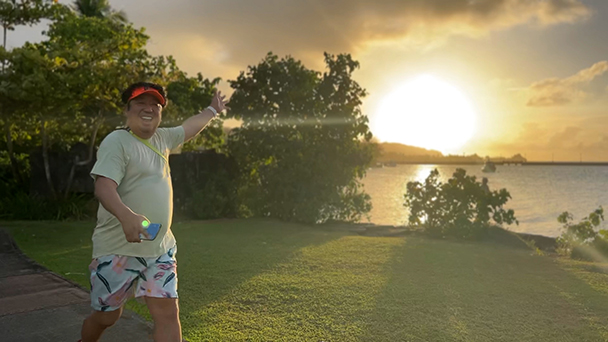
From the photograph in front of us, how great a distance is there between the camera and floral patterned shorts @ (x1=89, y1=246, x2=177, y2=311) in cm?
279

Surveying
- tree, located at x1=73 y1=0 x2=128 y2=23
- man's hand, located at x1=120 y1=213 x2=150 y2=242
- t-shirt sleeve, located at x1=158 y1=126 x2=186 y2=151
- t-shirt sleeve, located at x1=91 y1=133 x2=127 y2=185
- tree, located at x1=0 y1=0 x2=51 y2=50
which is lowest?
man's hand, located at x1=120 y1=213 x2=150 y2=242

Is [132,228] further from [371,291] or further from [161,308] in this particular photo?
[371,291]

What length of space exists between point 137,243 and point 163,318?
470 millimetres

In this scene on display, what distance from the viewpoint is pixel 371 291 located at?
535 centimetres

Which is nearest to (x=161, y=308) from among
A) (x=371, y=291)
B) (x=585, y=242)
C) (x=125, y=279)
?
(x=125, y=279)

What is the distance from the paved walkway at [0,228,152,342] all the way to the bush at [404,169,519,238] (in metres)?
8.35

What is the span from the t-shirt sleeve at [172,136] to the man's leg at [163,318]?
3.29ft

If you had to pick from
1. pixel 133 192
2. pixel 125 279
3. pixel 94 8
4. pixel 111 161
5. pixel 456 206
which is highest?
pixel 94 8

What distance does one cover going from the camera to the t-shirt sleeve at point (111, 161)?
264 cm

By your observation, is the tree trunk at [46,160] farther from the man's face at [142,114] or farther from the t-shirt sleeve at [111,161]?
the t-shirt sleeve at [111,161]

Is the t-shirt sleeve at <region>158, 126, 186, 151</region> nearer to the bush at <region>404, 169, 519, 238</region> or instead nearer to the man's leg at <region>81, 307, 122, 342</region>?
the man's leg at <region>81, 307, 122, 342</region>

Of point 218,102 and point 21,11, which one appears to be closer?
point 218,102

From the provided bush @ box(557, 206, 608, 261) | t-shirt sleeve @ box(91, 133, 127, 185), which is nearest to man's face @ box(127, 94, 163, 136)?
t-shirt sleeve @ box(91, 133, 127, 185)

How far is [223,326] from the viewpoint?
4.23 metres
